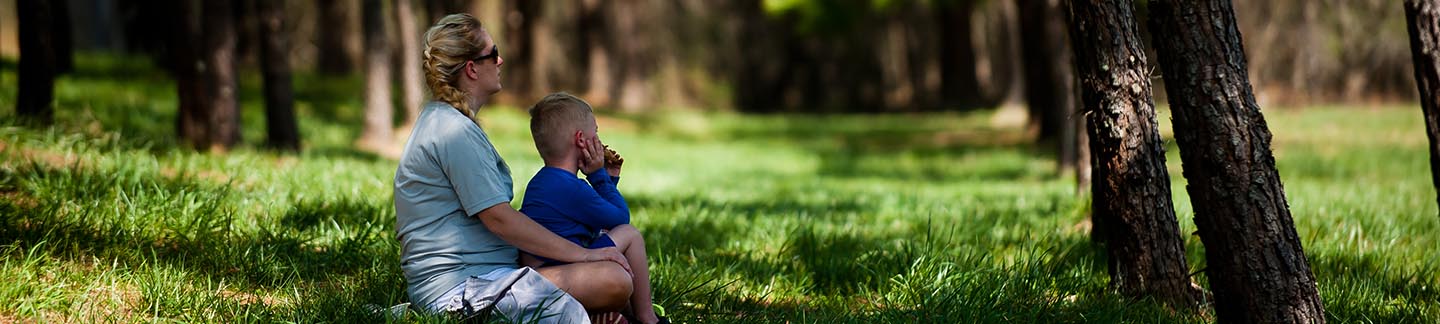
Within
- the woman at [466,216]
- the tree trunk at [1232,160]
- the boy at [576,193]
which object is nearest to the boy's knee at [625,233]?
the boy at [576,193]

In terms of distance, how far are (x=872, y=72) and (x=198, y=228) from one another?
127 feet

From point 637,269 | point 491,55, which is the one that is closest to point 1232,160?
point 637,269

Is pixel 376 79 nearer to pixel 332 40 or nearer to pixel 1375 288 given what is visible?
pixel 1375 288

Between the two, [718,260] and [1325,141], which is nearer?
[718,260]

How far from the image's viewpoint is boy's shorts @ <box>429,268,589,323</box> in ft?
12.8

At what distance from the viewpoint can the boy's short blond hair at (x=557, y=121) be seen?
3.99 m

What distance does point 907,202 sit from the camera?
32.6 feet

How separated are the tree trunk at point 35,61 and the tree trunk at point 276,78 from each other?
1.93 m

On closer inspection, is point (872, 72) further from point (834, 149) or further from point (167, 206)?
point (167, 206)

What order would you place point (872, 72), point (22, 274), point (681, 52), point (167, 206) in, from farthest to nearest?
point (681, 52)
point (872, 72)
point (167, 206)
point (22, 274)

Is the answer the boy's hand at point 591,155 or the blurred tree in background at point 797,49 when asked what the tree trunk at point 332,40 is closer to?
the blurred tree in background at point 797,49

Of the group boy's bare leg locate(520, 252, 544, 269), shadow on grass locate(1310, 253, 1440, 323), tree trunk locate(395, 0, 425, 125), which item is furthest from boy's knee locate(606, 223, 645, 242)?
tree trunk locate(395, 0, 425, 125)

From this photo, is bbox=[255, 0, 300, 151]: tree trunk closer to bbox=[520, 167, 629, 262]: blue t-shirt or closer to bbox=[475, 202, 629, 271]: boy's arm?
bbox=[520, 167, 629, 262]: blue t-shirt

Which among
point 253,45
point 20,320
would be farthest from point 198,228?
point 253,45
